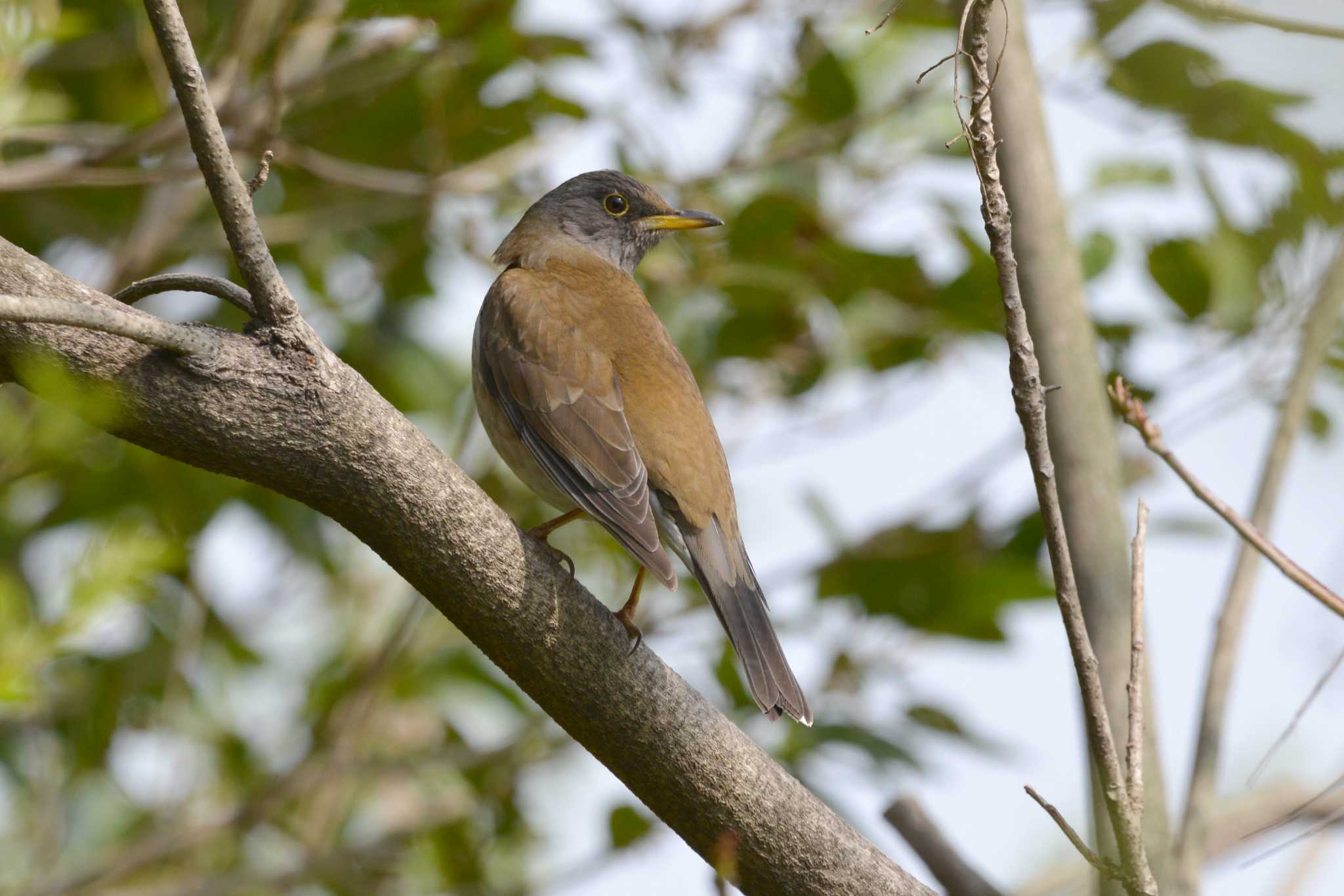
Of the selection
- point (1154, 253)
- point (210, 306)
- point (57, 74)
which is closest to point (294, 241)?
point (210, 306)

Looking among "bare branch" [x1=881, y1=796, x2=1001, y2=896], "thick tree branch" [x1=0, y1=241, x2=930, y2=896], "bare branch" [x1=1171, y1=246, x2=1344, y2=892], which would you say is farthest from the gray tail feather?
"bare branch" [x1=1171, y1=246, x2=1344, y2=892]

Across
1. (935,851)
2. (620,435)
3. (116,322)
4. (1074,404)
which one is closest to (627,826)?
(620,435)

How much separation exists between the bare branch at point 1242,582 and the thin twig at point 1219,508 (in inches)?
18.7

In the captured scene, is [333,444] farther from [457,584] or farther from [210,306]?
[210,306]

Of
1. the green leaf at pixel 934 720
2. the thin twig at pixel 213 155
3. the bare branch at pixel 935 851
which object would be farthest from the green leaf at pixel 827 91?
the thin twig at pixel 213 155

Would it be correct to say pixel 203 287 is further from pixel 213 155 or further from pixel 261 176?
pixel 213 155

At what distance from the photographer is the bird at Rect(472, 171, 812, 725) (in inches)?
154

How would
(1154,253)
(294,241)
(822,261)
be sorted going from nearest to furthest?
(1154,253) < (822,261) < (294,241)

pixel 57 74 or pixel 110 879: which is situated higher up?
pixel 57 74

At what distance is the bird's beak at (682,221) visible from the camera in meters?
5.47

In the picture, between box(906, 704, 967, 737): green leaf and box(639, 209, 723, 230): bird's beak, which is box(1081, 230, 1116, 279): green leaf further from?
box(906, 704, 967, 737): green leaf

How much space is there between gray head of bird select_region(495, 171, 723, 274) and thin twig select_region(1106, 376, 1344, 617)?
9.85 ft

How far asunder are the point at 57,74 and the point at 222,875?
3.44 m

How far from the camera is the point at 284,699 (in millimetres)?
6504
